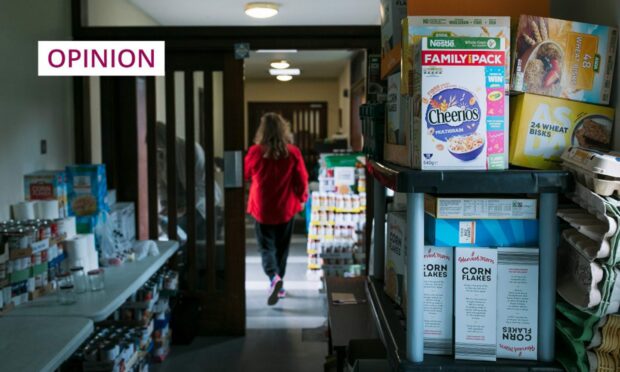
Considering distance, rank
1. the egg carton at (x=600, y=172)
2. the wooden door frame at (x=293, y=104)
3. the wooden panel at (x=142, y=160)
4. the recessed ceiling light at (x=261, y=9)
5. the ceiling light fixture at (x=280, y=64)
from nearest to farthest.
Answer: the egg carton at (x=600, y=172) < the wooden panel at (x=142, y=160) < the recessed ceiling light at (x=261, y=9) < the ceiling light fixture at (x=280, y=64) < the wooden door frame at (x=293, y=104)

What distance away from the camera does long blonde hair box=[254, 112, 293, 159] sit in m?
5.05

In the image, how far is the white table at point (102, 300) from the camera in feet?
7.92

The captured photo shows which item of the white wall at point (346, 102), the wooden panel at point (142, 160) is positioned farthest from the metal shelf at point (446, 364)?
the white wall at point (346, 102)

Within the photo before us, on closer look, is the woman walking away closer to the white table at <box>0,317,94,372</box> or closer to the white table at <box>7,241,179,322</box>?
the white table at <box>7,241,179,322</box>

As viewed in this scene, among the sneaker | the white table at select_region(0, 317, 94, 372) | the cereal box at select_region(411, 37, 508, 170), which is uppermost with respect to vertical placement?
the cereal box at select_region(411, 37, 508, 170)

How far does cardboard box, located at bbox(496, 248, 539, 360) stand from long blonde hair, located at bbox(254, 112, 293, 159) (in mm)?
3724

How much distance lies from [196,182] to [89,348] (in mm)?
1606

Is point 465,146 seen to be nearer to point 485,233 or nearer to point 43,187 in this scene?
point 485,233

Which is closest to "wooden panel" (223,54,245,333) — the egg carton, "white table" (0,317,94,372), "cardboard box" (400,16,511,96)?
"white table" (0,317,94,372)

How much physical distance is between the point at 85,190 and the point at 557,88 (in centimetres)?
261

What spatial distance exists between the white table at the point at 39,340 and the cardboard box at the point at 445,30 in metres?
1.33

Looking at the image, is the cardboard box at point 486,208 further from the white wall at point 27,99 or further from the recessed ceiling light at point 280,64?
the recessed ceiling light at point 280,64

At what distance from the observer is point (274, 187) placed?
5191mm

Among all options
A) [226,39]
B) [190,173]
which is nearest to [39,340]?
[190,173]
